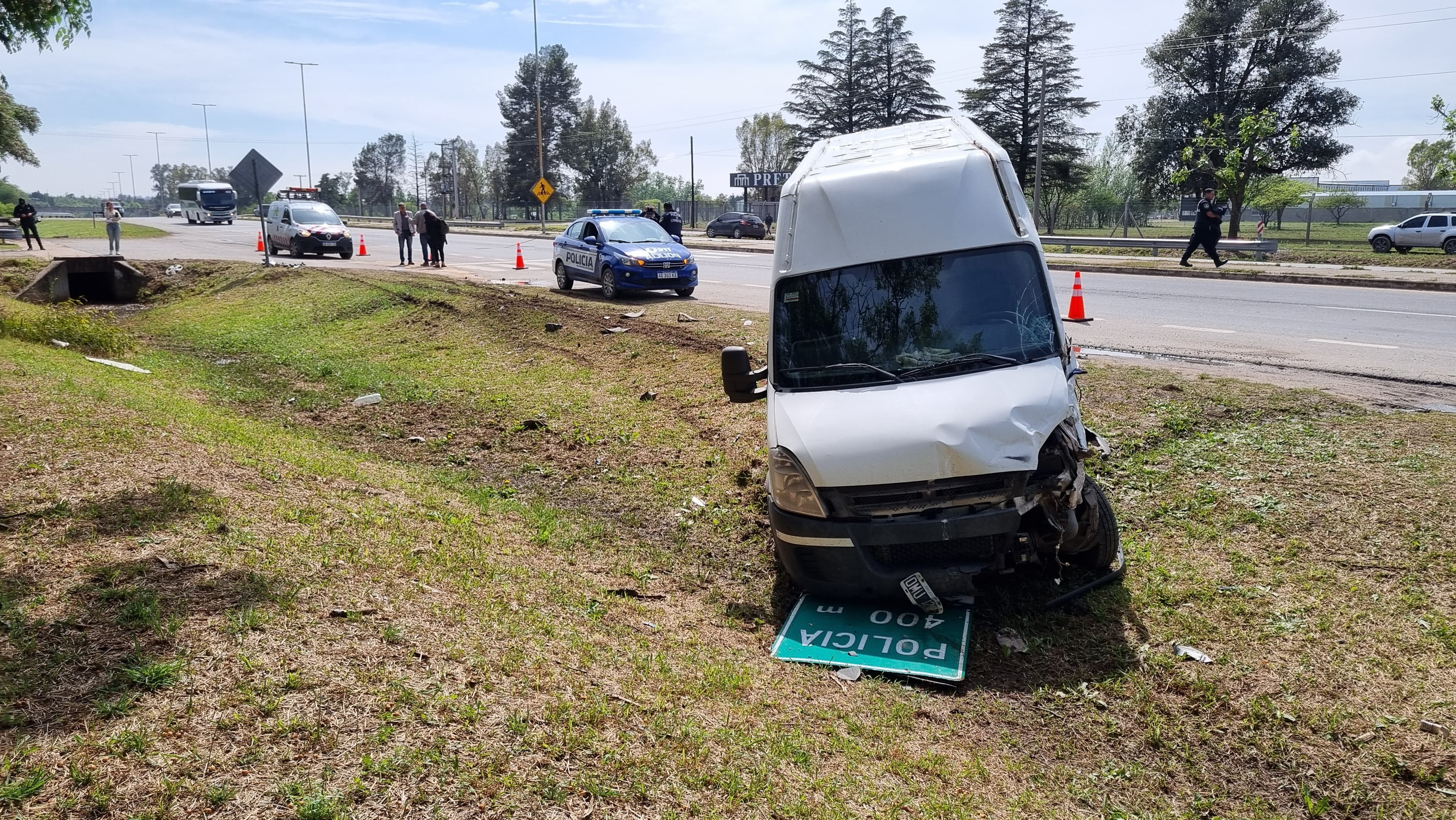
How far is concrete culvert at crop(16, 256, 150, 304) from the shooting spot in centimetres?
2138

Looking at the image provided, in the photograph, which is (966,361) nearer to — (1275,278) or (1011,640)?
(1011,640)

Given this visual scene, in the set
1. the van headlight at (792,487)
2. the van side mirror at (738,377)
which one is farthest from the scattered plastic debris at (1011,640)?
the van side mirror at (738,377)

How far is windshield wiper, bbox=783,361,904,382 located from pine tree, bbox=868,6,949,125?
63.1 meters

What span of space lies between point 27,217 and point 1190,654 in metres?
38.8

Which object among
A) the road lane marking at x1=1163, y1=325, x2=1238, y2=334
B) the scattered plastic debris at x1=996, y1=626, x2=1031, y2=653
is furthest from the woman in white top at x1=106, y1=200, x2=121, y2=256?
the scattered plastic debris at x1=996, y1=626, x2=1031, y2=653

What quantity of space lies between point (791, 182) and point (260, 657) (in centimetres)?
422

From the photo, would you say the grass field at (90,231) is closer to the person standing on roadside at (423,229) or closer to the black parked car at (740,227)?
the person standing on roadside at (423,229)

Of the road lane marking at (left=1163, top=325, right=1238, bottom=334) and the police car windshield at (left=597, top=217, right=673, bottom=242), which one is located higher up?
the police car windshield at (left=597, top=217, right=673, bottom=242)

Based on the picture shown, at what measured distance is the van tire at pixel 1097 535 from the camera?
5.09 metres

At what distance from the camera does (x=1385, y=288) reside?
18375 mm

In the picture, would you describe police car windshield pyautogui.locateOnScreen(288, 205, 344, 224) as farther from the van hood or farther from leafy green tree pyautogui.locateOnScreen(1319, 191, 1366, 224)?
leafy green tree pyautogui.locateOnScreen(1319, 191, 1366, 224)

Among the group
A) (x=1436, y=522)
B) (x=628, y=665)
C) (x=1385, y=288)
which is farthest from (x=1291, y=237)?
(x=628, y=665)

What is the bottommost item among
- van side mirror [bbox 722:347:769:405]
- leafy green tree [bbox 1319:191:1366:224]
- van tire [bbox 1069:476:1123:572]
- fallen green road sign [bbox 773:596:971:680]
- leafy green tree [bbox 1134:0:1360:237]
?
fallen green road sign [bbox 773:596:971:680]

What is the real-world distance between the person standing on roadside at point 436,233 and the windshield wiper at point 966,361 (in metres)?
21.9
